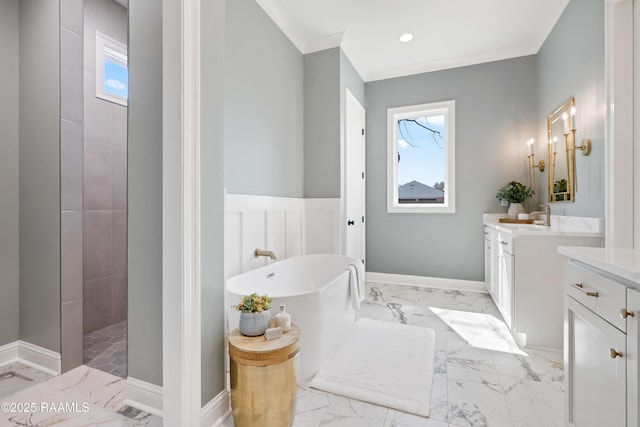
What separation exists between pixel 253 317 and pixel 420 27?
320cm

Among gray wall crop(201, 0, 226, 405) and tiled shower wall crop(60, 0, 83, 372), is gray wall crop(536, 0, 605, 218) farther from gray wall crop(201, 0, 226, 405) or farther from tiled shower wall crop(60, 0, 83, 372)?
tiled shower wall crop(60, 0, 83, 372)

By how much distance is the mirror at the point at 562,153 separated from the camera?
2.54 metres

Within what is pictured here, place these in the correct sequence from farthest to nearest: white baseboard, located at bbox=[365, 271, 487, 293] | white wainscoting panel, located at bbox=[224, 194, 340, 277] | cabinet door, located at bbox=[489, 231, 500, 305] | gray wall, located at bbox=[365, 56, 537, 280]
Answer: white baseboard, located at bbox=[365, 271, 487, 293] → gray wall, located at bbox=[365, 56, 537, 280] → cabinet door, located at bbox=[489, 231, 500, 305] → white wainscoting panel, located at bbox=[224, 194, 340, 277]

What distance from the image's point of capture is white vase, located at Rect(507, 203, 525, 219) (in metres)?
3.36

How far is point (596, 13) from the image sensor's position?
2.17 metres

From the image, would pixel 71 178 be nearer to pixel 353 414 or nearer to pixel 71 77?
pixel 71 77

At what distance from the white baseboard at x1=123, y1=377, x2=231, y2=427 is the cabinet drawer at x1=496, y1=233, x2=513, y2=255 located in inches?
87.3

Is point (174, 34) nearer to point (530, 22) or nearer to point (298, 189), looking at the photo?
point (298, 189)

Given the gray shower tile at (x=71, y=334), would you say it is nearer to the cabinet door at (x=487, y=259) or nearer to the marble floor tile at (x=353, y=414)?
the marble floor tile at (x=353, y=414)

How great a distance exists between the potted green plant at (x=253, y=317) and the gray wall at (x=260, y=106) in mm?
1059

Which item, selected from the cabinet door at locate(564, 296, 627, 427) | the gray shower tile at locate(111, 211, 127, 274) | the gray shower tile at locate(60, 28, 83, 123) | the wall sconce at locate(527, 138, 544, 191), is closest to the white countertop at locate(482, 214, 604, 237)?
the wall sconce at locate(527, 138, 544, 191)

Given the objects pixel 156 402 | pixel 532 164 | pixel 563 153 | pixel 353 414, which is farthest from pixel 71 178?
pixel 532 164

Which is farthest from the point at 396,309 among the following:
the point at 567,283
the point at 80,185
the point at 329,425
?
the point at 80,185

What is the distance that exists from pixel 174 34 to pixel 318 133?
7.16ft
